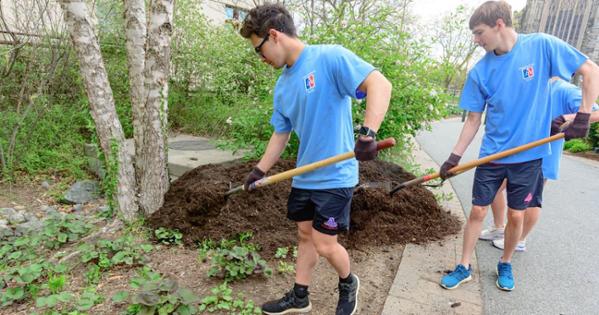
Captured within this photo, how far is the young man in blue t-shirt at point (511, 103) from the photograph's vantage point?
8.16 ft

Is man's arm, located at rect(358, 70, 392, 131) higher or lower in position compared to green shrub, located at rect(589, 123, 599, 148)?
higher

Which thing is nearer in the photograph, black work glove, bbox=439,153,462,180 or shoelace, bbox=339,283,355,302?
shoelace, bbox=339,283,355,302

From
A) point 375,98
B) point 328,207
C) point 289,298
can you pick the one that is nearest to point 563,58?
point 375,98

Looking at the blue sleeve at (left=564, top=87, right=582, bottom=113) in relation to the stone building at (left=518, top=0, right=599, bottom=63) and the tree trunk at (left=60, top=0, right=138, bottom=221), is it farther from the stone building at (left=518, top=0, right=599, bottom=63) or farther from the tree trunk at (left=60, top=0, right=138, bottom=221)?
the stone building at (left=518, top=0, right=599, bottom=63)

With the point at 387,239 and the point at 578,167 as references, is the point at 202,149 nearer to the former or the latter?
the point at 387,239

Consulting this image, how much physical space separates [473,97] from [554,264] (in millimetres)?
1783

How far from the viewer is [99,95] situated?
11.0 ft

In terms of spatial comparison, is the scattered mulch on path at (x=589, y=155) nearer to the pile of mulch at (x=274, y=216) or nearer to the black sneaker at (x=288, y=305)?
the pile of mulch at (x=274, y=216)

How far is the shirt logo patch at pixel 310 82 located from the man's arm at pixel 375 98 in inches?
10.5

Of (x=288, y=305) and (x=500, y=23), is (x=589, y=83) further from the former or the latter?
(x=288, y=305)

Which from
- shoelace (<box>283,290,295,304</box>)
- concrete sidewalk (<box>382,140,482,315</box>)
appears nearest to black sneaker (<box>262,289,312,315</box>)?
shoelace (<box>283,290,295,304</box>)

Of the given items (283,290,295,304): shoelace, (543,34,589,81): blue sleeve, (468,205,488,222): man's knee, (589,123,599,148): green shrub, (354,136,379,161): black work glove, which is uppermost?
(543,34,589,81): blue sleeve

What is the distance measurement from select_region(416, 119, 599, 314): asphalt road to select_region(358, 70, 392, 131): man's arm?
5.16 feet

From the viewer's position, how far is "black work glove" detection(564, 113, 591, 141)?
2451mm
